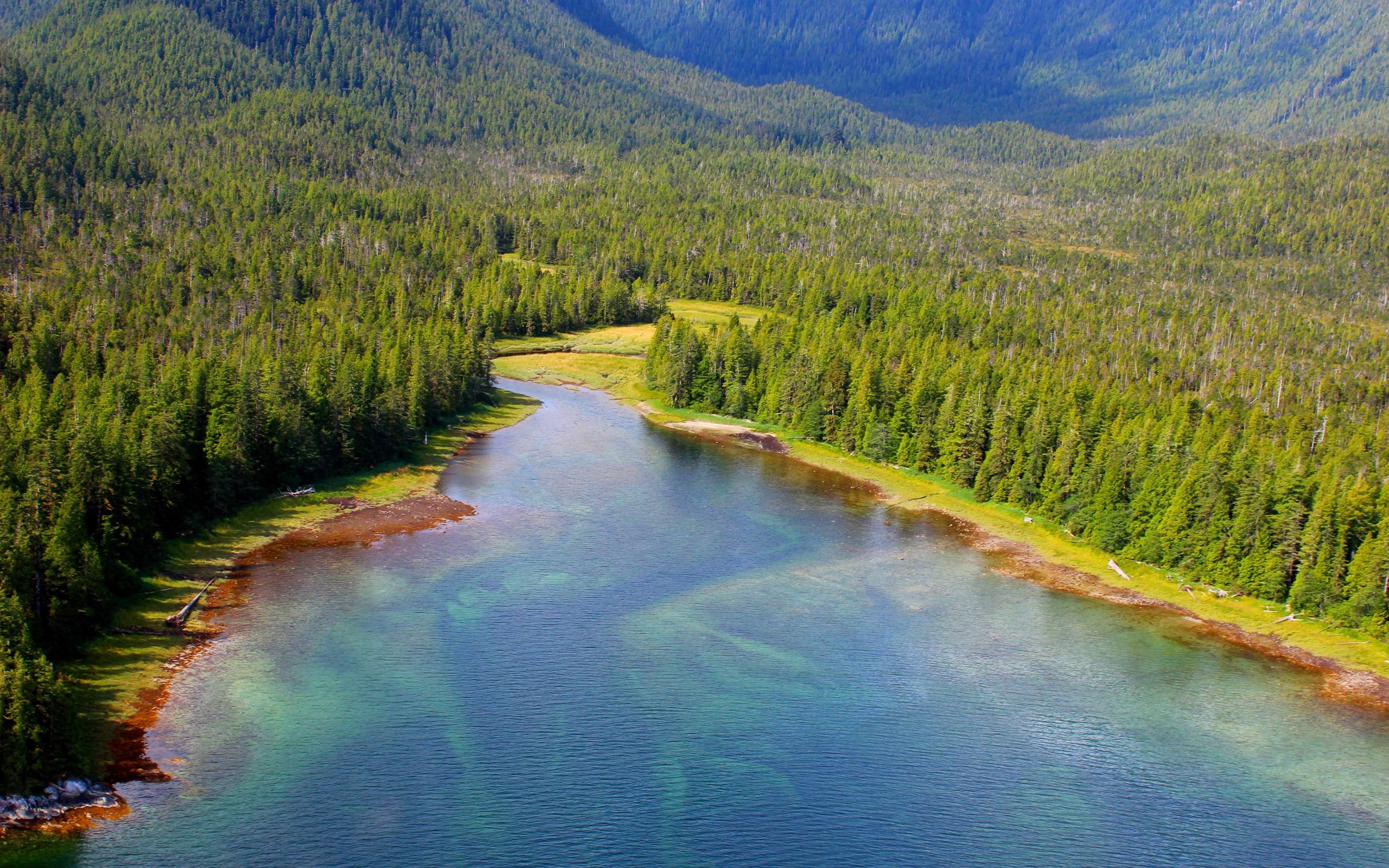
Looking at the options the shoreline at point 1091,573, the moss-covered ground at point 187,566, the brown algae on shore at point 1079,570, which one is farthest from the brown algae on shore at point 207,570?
the shoreline at point 1091,573

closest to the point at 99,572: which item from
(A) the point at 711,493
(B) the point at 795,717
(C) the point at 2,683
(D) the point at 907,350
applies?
(C) the point at 2,683

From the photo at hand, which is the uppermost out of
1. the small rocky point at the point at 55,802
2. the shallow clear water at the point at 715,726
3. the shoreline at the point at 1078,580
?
the shoreline at the point at 1078,580

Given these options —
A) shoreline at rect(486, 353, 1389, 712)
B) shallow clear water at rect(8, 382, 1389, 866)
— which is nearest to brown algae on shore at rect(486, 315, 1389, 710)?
shoreline at rect(486, 353, 1389, 712)

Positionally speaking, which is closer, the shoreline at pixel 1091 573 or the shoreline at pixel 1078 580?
the shoreline at pixel 1078 580

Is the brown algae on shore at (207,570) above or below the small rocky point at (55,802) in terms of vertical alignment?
above

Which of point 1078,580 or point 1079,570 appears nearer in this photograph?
point 1078,580

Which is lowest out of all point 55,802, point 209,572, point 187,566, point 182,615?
point 55,802

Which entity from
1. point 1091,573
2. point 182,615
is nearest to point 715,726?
point 182,615

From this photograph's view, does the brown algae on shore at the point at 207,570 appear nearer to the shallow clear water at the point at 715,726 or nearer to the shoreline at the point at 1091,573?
the shallow clear water at the point at 715,726

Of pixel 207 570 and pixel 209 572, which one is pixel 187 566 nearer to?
pixel 207 570
